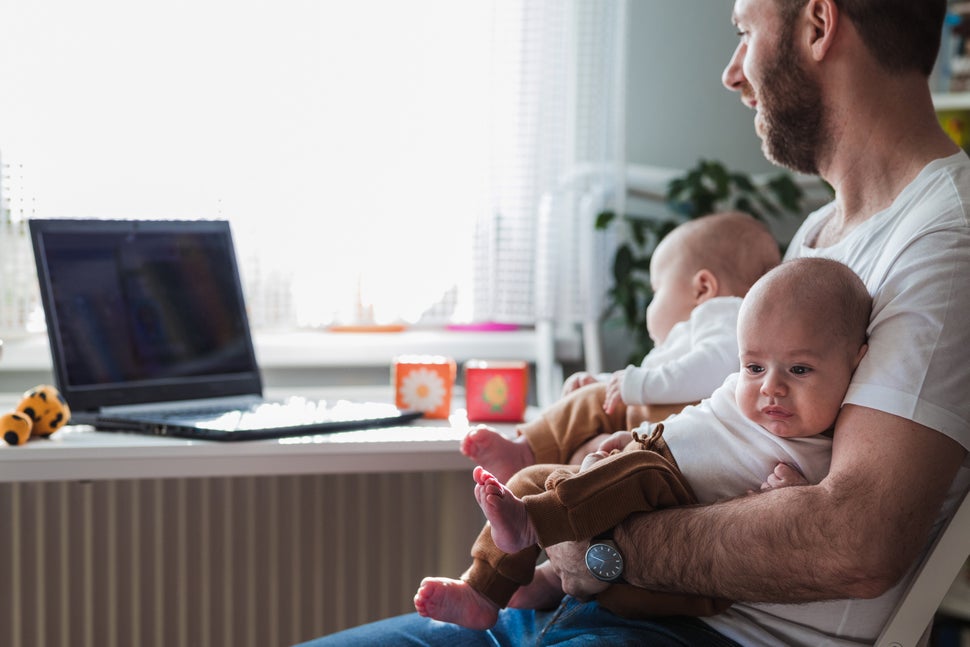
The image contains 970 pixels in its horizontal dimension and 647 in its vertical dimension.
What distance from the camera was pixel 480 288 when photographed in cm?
224

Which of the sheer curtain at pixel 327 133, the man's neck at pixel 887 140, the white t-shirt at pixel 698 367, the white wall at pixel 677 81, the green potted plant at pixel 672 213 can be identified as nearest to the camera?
the man's neck at pixel 887 140

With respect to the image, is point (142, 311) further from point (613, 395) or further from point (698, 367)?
point (698, 367)

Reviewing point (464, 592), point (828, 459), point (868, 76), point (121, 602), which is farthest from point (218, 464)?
point (868, 76)

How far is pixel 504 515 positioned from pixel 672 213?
143cm

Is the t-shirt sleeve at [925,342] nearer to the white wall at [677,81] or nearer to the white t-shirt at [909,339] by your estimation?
the white t-shirt at [909,339]

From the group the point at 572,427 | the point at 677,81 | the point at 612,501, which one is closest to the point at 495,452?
the point at 572,427

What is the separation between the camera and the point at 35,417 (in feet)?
5.15

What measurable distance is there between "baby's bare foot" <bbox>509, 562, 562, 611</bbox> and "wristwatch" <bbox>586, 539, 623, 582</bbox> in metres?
0.23

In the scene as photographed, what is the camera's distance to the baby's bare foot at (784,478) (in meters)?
1.12

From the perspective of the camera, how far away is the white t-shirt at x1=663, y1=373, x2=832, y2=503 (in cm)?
115

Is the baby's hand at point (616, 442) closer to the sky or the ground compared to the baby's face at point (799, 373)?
closer to the ground

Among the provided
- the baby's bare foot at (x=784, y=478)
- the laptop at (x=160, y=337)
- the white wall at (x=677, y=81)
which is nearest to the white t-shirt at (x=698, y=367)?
the baby's bare foot at (x=784, y=478)

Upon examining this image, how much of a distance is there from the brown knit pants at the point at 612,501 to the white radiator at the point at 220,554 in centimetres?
73

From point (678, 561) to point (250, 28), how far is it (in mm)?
1494
